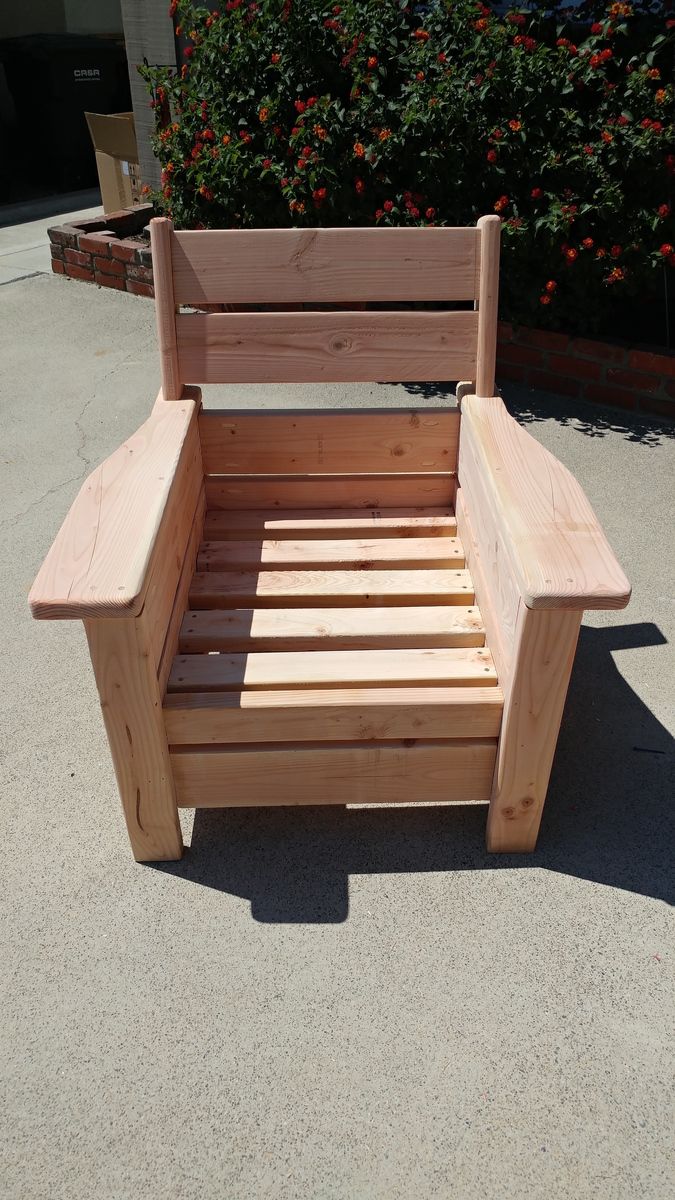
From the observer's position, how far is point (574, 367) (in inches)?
172

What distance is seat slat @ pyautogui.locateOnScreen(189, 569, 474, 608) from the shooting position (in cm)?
220

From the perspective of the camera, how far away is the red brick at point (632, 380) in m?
4.18

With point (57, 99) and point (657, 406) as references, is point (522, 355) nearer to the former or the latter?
point (657, 406)

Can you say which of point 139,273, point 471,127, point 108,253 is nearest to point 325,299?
point 471,127

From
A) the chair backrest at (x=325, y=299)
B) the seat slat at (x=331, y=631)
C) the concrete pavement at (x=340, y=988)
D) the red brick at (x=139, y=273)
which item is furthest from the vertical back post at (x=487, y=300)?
the red brick at (x=139, y=273)

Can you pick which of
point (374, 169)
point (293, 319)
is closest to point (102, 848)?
point (293, 319)

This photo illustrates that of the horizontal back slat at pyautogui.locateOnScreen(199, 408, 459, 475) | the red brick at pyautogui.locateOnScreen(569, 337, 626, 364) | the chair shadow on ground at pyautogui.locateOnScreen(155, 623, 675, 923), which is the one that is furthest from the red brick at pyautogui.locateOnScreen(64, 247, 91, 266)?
the chair shadow on ground at pyautogui.locateOnScreen(155, 623, 675, 923)

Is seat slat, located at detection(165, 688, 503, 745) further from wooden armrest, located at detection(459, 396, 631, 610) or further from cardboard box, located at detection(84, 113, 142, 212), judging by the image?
cardboard box, located at detection(84, 113, 142, 212)

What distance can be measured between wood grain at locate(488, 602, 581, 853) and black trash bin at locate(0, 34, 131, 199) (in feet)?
34.1

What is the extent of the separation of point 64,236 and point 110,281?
488 mm

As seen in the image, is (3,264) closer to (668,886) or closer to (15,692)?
(15,692)

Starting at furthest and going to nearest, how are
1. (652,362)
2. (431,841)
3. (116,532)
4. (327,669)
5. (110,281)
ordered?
(110,281) → (652,362) → (431,841) → (327,669) → (116,532)

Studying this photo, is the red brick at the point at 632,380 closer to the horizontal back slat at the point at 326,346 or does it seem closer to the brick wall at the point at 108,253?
the horizontal back slat at the point at 326,346

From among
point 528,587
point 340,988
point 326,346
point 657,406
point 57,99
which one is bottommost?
point 340,988
